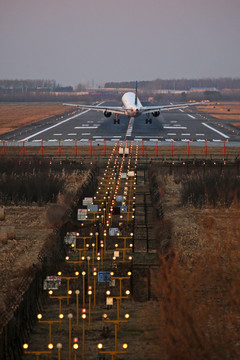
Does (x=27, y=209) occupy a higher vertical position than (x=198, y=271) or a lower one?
lower

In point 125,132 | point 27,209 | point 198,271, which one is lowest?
point 27,209

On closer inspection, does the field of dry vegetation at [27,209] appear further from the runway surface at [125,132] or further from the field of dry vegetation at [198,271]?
the runway surface at [125,132]

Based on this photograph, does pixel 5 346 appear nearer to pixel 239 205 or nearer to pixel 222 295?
pixel 222 295

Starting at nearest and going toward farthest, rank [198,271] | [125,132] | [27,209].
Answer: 1. [198,271]
2. [27,209]
3. [125,132]

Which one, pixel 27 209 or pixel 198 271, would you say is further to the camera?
pixel 27 209

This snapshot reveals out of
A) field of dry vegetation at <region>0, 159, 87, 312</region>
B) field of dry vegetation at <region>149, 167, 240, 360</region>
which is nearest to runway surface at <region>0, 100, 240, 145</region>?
field of dry vegetation at <region>0, 159, 87, 312</region>

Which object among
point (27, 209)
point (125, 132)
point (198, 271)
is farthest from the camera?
point (125, 132)

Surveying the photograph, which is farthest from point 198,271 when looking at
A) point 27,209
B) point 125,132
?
point 125,132

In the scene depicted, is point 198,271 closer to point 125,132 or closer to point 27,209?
point 27,209

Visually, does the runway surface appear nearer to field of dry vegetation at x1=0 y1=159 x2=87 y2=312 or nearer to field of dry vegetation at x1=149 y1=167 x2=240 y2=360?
field of dry vegetation at x1=0 y1=159 x2=87 y2=312

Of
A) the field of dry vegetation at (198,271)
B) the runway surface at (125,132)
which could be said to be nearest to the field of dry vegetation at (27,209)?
the field of dry vegetation at (198,271)

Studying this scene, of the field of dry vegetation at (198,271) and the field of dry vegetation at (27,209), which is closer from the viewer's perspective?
the field of dry vegetation at (198,271)
